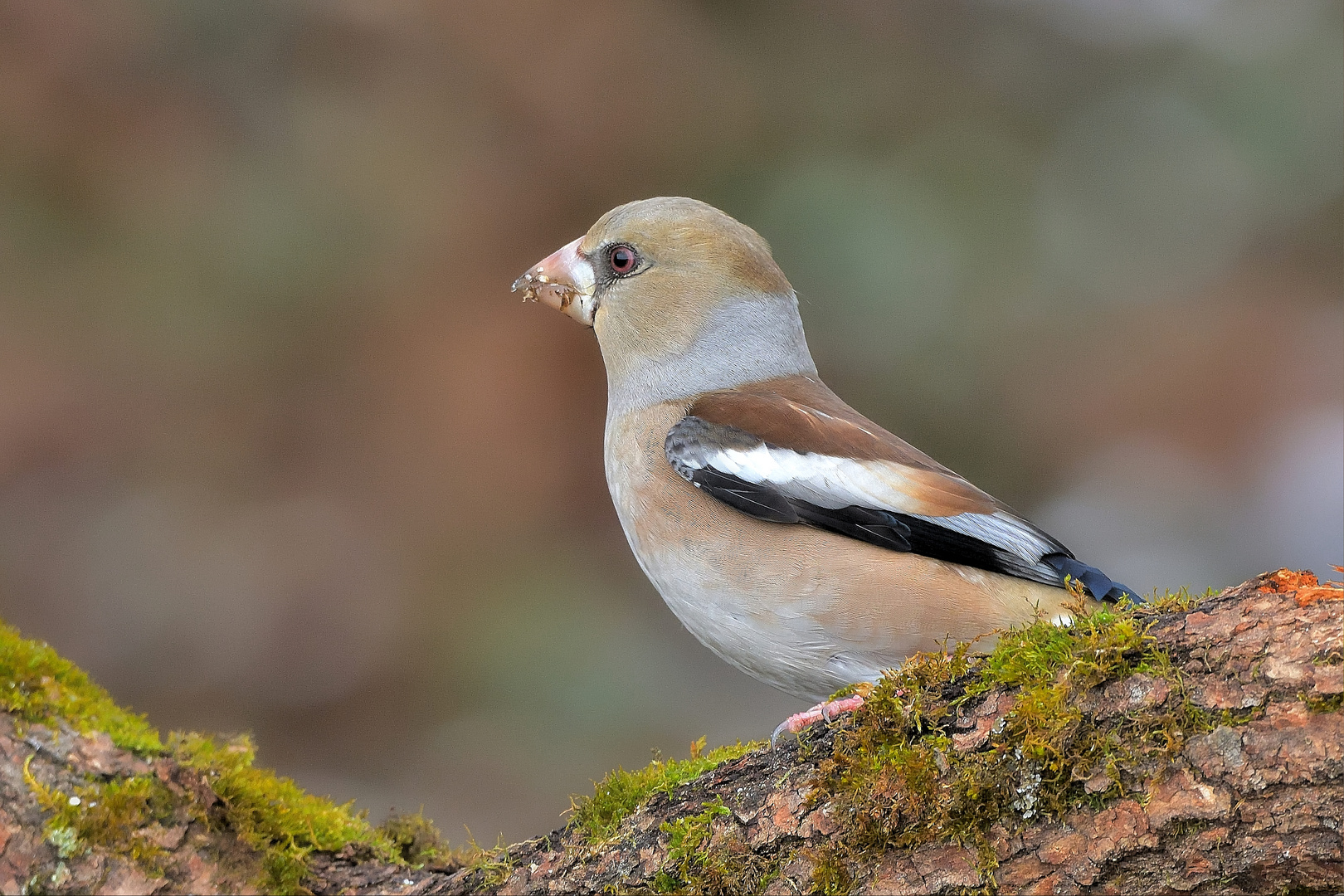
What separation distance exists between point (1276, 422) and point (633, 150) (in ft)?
16.2


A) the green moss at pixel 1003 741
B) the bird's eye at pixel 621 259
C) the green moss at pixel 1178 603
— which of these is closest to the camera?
the green moss at pixel 1003 741

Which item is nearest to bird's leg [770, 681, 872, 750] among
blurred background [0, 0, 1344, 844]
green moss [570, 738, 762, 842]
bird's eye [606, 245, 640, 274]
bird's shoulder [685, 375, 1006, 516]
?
green moss [570, 738, 762, 842]

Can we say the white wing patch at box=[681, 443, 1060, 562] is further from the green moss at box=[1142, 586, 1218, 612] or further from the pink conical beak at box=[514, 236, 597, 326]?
the pink conical beak at box=[514, 236, 597, 326]

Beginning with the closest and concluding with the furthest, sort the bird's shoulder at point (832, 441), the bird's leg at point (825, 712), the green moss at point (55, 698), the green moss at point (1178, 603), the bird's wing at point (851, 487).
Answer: the green moss at point (1178, 603)
the bird's leg at point (825, 712)
the green moss at point (55, 698)
the bird's wing at point (851, 487)
the bird's shoulder at point (832, 441)

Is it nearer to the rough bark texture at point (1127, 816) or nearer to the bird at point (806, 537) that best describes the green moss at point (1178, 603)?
the rough bark texture at point (1127, 816)

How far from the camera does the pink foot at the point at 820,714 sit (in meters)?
3.06

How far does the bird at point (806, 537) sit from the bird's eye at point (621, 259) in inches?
18.3

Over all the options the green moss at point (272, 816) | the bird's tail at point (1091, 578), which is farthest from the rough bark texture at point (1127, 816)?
the bird's tail at point (1091, 578)

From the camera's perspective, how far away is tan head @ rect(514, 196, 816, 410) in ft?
16.0

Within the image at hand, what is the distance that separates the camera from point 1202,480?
799 cm

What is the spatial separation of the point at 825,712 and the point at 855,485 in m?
1.13

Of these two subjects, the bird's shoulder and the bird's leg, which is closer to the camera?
the bird's leg

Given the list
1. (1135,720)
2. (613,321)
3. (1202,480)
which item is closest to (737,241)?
(613,321)

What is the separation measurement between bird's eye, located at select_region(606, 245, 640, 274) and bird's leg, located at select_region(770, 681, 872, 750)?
2.37 meters
